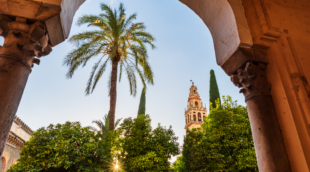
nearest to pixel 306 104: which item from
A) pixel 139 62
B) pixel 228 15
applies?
pixel 228 15

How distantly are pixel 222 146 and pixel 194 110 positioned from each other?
117 ft

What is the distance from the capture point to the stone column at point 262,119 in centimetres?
218

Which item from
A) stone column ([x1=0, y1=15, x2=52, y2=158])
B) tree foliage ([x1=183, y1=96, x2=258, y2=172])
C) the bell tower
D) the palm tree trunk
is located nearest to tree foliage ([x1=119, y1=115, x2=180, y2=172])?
the palm tree trunk

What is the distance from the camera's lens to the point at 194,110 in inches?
1864

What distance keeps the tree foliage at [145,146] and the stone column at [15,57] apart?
8.47 metres

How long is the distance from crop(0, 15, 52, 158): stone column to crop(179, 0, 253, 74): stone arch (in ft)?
7.73

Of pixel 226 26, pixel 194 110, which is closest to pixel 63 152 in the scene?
pixel 226 26

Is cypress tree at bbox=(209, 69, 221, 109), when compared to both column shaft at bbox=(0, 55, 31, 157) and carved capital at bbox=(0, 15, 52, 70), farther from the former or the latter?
column shaft at bbox=(0, 55, 31, 157)

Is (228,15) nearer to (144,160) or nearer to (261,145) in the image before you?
(261,145)

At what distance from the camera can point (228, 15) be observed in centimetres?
291

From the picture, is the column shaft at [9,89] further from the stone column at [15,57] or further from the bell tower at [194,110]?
the bell tower at [194,110]

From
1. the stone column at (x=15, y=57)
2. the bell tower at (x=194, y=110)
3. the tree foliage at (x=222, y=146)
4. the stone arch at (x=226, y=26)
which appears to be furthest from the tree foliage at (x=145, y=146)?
the bell tower at (x=194, y=110)

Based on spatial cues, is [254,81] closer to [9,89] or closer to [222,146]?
[9,89]

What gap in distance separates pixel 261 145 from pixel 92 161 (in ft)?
27.2
